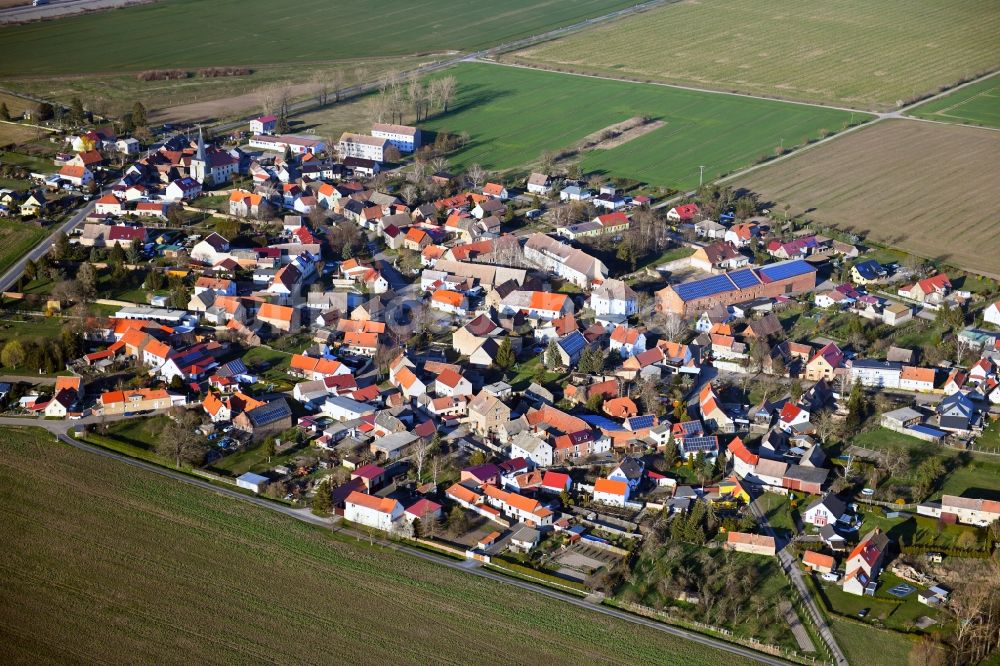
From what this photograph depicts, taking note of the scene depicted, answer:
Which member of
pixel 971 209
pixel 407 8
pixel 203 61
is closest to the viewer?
pixel 971 209

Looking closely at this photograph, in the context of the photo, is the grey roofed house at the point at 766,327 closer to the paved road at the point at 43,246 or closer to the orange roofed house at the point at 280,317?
the orange roofed house at the point at 280,317

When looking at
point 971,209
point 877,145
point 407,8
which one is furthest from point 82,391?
point 407,8

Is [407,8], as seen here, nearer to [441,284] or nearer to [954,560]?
[441,284]

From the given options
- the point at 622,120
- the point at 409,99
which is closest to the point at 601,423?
the point at 622,120

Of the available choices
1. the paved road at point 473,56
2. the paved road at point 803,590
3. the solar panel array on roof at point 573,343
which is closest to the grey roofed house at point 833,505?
the paved road at point 803,590

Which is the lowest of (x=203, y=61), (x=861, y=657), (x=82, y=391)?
(x=861, y=657)

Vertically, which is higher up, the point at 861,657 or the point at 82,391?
the point at 82,391
